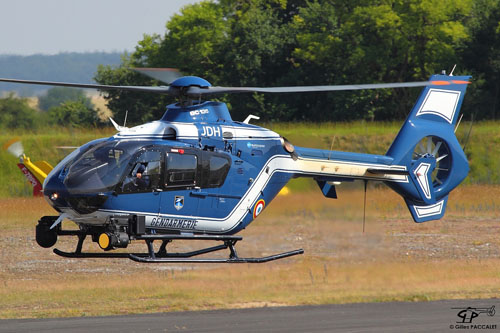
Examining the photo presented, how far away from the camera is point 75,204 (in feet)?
56.4

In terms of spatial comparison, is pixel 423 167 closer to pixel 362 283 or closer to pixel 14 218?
pixel 362 283

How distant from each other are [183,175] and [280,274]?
1248cm

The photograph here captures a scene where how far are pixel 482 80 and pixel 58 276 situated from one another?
3483cm

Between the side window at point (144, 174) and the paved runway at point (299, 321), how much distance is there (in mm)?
6505

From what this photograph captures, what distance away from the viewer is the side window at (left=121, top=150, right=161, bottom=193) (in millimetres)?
17469

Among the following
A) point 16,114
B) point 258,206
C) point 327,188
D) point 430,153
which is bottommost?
point 16,114

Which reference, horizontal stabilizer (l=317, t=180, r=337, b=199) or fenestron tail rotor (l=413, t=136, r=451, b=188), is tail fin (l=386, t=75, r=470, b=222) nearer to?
fenestron tail rotor (l=413, t=136, r=451, b=188)

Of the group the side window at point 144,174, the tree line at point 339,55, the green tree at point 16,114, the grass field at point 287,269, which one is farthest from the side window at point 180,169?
the green tree at point 16,114

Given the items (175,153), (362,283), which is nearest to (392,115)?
(362,283)

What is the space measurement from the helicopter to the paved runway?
13.3 ft

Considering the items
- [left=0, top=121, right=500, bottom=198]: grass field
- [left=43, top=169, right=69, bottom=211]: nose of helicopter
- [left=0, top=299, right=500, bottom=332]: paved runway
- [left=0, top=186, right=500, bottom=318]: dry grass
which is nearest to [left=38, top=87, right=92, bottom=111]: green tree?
[left=0, top=121, right=500, bottom=198]: grass field

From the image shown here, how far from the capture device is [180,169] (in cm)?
1814

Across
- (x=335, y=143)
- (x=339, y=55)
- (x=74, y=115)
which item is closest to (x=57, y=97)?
(x=74, y=115)

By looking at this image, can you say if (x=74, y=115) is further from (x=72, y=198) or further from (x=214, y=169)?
(x=72, y=198)
